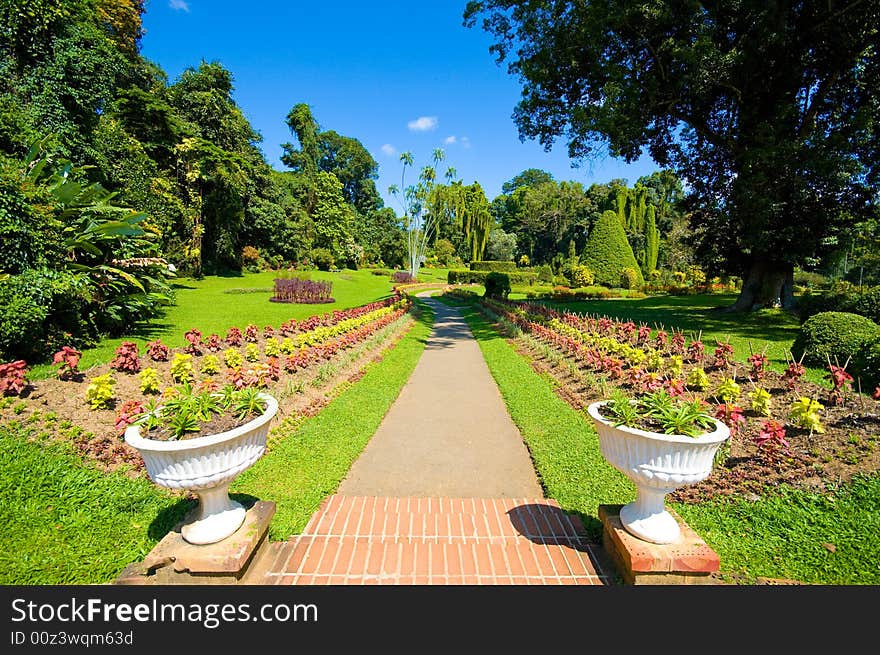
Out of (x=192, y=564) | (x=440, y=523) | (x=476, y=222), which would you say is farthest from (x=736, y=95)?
(x=476, y=222)

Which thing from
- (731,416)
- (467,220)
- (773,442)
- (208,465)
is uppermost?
(467,220)

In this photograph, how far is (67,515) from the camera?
9.87 ft

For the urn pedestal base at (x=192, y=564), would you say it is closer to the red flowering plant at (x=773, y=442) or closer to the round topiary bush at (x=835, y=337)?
the red flowering plant at (x=773, y=442)

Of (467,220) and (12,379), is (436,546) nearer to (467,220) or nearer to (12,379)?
(12,379)

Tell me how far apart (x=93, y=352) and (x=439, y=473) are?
6127 millimetres

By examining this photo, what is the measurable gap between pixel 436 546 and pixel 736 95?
15.1 meters

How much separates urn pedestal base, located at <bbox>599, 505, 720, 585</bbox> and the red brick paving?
239mm

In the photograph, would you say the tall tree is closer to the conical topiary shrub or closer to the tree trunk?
the tree trunk

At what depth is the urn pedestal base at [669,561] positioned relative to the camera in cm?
218

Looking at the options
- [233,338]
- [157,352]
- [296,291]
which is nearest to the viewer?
[157,352]

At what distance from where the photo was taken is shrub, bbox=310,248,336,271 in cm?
3616

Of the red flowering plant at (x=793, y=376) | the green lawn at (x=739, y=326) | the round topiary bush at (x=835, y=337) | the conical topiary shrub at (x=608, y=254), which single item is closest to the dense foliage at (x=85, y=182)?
the red flowering plant at (x=793, y=376)

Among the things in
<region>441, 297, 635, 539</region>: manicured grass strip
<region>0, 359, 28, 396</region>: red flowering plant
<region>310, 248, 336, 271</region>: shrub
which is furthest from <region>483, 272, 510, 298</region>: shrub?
<region>310, 248, 336, 271</region>: shrub
